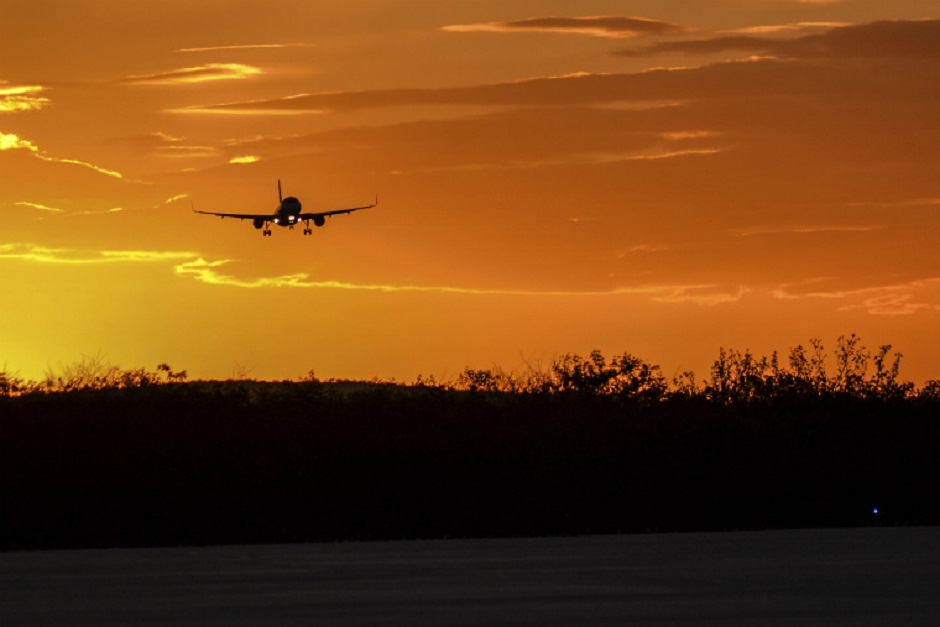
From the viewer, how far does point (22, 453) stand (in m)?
59.9

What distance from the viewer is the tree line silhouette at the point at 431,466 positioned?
58781 mm

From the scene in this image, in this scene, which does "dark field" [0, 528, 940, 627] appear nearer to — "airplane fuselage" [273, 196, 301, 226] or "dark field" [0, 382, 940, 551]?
"dark field" [0, 382, 940, 551]

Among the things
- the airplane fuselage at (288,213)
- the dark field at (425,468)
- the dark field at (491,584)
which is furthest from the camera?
the airplane fuselage at (288,213)

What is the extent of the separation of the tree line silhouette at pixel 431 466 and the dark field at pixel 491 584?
199 inches

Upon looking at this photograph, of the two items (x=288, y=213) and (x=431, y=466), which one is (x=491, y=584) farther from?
(x=288, y=213)

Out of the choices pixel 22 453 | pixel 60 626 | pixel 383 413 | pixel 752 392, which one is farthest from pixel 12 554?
pixel 752 392

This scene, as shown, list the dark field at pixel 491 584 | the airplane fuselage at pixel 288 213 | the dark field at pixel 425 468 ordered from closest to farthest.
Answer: the dark field at pixel 491 584 < the dark field at pixel 425 468 < the airplane fuselage at pixel 288 213

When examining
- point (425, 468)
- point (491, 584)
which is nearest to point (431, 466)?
point (425, 468)

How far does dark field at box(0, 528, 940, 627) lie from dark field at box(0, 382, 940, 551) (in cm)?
499

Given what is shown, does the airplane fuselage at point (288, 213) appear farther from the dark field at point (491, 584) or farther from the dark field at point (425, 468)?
the dark field at point (491, 584)

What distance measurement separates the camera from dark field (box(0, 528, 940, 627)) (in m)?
30.5

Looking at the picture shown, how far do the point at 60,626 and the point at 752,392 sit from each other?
58256 millimetres

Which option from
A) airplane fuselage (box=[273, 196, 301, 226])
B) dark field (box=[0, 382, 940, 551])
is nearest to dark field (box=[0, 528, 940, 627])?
dark field (box=[0, 382, 940, 551])

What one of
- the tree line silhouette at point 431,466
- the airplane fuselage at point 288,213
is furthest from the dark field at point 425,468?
the airplane fuselage at point 288,213
